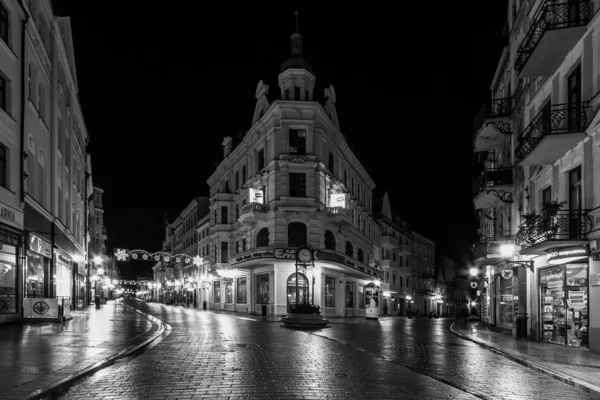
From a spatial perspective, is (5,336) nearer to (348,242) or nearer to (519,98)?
(519,98)

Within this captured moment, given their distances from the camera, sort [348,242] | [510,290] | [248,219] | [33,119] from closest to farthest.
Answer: [33,119] → [510,290] → [248,219] → [348,242]

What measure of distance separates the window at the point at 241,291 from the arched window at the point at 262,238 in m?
5.74

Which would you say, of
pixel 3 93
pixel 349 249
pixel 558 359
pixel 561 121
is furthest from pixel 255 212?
pixel 558 359

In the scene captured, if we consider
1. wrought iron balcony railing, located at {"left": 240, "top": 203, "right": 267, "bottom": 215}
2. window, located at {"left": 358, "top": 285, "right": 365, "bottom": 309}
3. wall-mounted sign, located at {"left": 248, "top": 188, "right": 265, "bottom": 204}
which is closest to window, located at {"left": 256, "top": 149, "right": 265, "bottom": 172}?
wall-mounted sign, located at {"left": 248, "top": 188, "right": 265, "bottom": 204}

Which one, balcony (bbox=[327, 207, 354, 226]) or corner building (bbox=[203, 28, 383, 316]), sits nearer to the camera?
corner building (bbox=[203, 28, 383, 316])

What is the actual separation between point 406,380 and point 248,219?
3834 cm

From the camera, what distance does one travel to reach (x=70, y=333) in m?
20.0

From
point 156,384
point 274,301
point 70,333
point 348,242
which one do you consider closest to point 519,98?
point 70,333

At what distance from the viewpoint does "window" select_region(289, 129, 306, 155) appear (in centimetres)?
4675

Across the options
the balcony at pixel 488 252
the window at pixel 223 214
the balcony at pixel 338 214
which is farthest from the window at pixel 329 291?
the balcony at pixel 488 252

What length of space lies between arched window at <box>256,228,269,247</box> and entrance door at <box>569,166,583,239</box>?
30559 millimetres

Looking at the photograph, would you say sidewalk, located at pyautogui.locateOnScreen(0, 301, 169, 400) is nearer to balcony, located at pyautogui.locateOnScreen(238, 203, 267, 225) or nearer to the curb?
the curb

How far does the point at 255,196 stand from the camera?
156 feet

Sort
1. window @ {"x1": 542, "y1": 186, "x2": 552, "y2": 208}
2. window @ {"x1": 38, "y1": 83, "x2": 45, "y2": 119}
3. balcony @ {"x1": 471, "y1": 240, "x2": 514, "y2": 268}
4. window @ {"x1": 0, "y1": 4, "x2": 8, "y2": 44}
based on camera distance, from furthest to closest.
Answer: window @ {"x1": 38, "y1": 83, "x2": 45, "y2": 119} → balcony @ {"x1": 471, "y1": 240, "x2": 514, "y2": 268} → window @ {"x1": 0, "y1": 4, "x2": 8, "y2": 44} → window @ {"x1": 542, "y1": 186, "x2": 552, "y2": 208}
